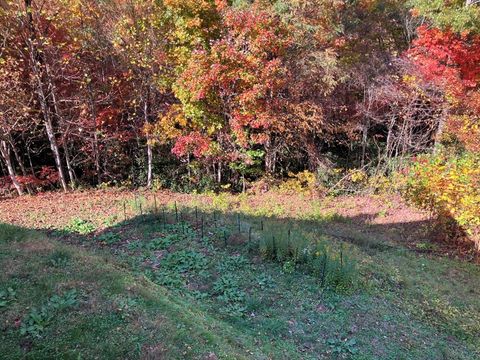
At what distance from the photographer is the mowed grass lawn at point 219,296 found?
3490 mm

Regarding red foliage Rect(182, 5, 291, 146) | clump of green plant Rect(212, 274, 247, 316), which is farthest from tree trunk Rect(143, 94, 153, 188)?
clump of green plant Rect(212, 274, 247, 316)

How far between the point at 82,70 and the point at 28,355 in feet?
28.7

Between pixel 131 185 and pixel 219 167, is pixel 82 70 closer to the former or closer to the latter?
pixel 131 185

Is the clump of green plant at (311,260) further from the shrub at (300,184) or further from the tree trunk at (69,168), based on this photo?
the tree trunk at (69,168)

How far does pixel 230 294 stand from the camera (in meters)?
5.23

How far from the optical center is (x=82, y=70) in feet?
32.9

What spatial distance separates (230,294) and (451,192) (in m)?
4.95

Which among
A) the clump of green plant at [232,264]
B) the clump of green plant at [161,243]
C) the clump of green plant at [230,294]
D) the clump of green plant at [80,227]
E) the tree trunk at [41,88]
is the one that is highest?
the tree trunk at [41,88]

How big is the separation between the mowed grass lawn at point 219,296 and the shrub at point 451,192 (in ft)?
3.33

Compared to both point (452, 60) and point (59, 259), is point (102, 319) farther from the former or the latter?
point (452, 60)

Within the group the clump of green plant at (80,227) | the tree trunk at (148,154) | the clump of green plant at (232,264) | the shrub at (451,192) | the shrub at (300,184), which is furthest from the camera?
the shrub at (300,184)

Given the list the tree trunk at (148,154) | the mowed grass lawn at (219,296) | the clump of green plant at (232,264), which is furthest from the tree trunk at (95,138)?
the clump of green plant at (232,264)

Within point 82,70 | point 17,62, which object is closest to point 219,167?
point 82,70

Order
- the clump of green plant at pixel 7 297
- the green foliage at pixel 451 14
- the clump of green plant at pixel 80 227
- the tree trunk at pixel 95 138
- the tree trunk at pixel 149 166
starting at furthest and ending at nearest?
the tree trunk at pixel 149 166, the tree trunk at pixel 95 138, the green foliage at pixel 451 14, the clump of green plant at pixel 80 227, the clump of green plant at pixel 7 297
